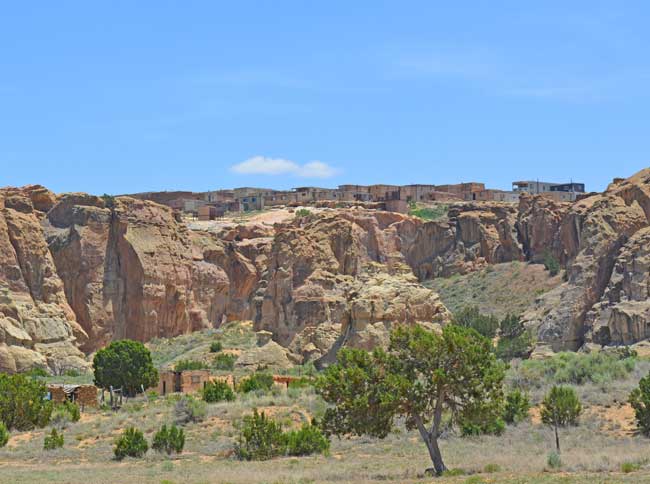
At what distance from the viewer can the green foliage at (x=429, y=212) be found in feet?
368

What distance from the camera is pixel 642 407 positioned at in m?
42.0


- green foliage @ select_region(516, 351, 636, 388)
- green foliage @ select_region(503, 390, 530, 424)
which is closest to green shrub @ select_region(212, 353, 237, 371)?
green foliage @ select_region(516, 351, 636, 388)

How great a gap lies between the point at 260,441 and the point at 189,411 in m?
8.12

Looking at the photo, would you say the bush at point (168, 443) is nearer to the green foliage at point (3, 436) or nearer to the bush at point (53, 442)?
the bush at point (53, 442)

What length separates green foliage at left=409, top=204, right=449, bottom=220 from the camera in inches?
4417

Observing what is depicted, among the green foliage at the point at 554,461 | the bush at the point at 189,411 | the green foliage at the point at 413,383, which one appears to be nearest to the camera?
the green foliage at the point at 554,461

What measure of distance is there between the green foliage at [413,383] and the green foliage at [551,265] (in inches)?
2046

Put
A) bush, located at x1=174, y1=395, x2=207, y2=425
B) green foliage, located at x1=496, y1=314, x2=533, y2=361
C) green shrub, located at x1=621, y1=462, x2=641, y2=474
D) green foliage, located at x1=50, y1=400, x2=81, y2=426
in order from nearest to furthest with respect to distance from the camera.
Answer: green shrub, located at x1=621, y1=462, x2=641, y2=474 < bush, located at x1=174, y1=395, x2=207, y2=425 < green foliage, located at x1=50, y1=400, x2=81, y2=426 < green foliage, located at x1=496, y1=314, x2=533, y2=361

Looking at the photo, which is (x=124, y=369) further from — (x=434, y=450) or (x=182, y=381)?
(x=434, y=450)

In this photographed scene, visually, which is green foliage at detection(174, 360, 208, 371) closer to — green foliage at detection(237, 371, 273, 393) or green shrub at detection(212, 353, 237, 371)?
green shrub at detection(212, 353, 237, 371)

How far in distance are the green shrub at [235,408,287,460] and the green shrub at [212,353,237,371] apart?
23126mm

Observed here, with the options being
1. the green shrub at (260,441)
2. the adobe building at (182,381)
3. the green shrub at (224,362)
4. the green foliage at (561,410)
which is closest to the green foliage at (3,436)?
the green shrub at (260,441)

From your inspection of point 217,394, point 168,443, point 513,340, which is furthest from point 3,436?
point 513,340

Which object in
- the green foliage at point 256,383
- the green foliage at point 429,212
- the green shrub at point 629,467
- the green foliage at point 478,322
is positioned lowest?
the green shrub at point 629,467
